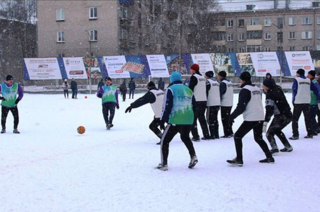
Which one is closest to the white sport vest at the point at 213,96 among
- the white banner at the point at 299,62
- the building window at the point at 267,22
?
the white banner at the point at 299,62

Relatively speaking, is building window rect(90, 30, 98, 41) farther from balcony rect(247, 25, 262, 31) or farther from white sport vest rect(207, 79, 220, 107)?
white sport vest rect(207, 79, 220, 107)

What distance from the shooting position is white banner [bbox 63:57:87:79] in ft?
142

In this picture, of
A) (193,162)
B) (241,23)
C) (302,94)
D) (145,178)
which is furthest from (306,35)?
(145,178)

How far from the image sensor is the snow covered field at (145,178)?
5.68m

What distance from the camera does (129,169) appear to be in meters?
7.98

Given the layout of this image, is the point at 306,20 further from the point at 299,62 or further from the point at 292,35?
the point at 299,62

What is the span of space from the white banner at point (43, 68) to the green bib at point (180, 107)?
37.4m

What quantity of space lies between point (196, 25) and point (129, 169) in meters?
54.5

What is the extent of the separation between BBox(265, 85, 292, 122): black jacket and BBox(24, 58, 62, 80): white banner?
1431 inches

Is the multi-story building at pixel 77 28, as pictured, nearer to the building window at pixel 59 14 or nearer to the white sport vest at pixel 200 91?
the building window at pixel 59 14

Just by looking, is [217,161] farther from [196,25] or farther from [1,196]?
[196,25]

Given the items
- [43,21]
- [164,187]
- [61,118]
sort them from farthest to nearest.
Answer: [43,21] → [61,118] → [164,187]

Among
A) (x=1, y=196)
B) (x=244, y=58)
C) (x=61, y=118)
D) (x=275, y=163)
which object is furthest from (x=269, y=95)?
(x=244, y=58)

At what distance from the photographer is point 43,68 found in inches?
1756
